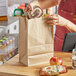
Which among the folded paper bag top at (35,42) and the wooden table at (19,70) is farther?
the folded paper bag top at (35,42)

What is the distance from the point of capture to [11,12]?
3.76 meters

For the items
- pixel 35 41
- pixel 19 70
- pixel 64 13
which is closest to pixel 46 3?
pixel 64 13

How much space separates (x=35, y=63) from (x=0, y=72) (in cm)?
28

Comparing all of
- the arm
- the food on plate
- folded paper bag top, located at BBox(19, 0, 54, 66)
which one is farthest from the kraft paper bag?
the arm

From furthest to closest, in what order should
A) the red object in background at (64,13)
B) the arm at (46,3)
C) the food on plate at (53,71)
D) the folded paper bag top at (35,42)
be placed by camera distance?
1. the red object in background at (64,13)
2. the arm at (46,3)
3. the folded paper bag top at (35,42)
4. the food on plate at (53,71)

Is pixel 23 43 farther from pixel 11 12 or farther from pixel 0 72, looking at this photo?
pixel 11 12

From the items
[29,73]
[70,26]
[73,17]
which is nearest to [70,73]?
[29,73]

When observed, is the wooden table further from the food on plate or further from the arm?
the arm

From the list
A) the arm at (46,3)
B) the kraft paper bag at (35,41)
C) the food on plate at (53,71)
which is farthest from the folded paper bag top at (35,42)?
the arm at (46,3)

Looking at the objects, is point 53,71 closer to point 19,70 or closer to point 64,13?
point 19,70

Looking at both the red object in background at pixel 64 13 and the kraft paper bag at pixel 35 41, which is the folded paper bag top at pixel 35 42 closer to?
the kraft paper bag at pixel 35 41

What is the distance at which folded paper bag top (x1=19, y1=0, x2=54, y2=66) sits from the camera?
1339 millimetres

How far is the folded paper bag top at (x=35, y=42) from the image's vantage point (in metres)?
1.34

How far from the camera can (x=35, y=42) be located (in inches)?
53.9
